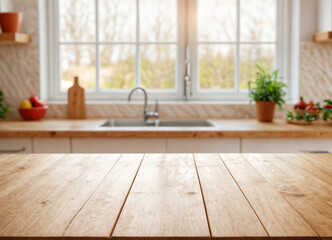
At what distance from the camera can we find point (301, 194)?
113 cm

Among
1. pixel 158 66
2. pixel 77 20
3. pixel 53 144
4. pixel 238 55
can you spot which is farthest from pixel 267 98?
pixel 77 20

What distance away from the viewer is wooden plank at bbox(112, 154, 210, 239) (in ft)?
2.80

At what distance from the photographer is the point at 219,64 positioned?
3.64 m

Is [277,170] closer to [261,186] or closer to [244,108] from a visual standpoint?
[261,186]

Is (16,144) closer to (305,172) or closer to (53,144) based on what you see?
(53,144)

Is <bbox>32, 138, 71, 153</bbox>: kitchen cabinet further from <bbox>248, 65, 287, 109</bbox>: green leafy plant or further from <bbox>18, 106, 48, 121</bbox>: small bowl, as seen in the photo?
<bbox>248, 65, 287, 109</bbox>: green leafy plant

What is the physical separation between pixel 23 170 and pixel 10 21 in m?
2.13

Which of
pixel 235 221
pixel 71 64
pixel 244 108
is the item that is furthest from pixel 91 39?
pixel 235 221

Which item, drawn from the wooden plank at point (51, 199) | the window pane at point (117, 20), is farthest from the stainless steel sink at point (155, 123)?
the wooden plank at point (51, 199)

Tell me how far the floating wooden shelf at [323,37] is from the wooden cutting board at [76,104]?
6.13 feet

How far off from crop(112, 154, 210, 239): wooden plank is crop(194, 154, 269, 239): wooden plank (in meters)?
0.02

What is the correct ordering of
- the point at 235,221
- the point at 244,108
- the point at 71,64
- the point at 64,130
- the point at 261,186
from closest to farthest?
the point at 235,221 < the point at 261,186 < the point at 64,130 < the point at 244,108 < the point at 71,64

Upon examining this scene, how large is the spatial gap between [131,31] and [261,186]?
2.65 m

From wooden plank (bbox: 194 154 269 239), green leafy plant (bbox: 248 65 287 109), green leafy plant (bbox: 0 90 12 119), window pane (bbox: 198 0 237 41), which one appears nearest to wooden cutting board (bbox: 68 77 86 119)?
green leafy plant (bbox: 0 90 12 119)
